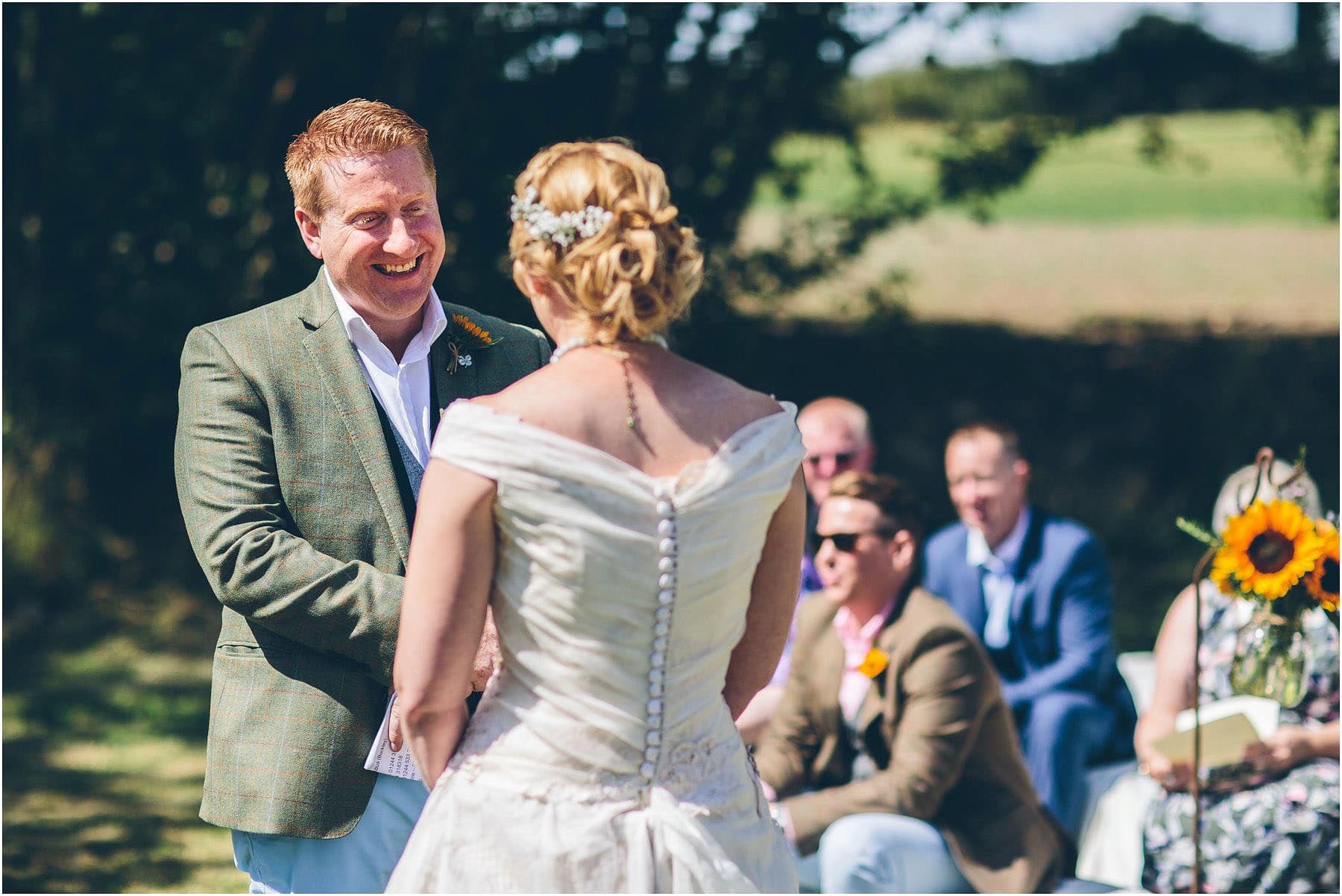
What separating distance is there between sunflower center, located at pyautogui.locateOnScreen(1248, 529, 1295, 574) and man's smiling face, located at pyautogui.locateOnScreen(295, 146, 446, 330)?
196 cm

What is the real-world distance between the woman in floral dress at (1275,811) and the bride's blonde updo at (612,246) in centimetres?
212

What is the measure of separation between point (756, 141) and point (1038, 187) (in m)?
10.6

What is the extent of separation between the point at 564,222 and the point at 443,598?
50cm

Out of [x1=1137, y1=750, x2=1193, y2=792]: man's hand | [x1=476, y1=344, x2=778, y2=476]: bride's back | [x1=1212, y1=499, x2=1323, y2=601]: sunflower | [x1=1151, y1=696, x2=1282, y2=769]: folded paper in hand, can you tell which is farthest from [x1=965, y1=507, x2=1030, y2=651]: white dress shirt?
[x1=476, y1=344, x2=778, y2=476]: bride's back

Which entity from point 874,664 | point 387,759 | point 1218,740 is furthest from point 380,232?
point 1218,740

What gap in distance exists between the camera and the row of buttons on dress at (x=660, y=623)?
1.85 meters

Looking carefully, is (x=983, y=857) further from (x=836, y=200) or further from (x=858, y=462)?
(x=836, y=200)

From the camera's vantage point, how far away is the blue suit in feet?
14.3

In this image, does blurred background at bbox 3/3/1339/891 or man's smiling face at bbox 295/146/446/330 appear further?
blurred background at bbox 3/3/1339/891

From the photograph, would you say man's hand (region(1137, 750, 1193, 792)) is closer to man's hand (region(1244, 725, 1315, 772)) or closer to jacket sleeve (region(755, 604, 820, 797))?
man's hand (region(1244, 725, 1315, 772))

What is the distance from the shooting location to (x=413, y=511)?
7.83 ft

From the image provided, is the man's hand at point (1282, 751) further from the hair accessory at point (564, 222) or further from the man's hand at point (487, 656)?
the hair accessory at point (564, 222)

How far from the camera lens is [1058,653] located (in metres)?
4.71

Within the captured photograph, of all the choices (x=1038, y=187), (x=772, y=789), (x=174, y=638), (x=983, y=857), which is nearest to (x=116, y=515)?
(x=174, y=638)
